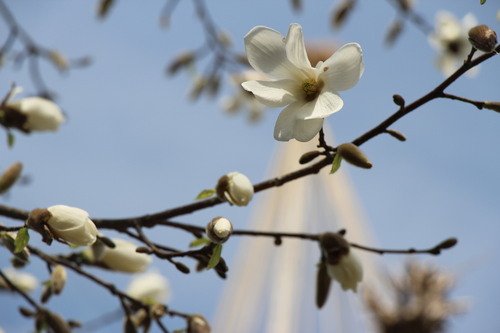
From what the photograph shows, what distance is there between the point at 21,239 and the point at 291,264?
2.47 meters

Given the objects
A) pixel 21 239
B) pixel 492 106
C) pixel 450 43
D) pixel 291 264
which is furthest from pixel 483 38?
pixel 291 264

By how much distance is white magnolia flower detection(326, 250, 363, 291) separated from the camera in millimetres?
528

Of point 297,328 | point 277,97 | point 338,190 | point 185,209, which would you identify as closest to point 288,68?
point 277,97

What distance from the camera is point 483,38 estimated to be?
0.41 m

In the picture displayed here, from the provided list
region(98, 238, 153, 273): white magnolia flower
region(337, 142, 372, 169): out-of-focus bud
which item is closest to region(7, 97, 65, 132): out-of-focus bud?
region(98, 238, 153, 273): white magnolia flower

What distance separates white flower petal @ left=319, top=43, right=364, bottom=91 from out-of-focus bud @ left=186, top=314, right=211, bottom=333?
0.84 ft

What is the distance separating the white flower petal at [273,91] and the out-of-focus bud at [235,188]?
76 mm

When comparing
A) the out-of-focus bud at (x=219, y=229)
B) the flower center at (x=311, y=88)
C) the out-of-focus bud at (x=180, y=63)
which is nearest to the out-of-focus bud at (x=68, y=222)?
the out-of-focus bud at (x=219, y=229)

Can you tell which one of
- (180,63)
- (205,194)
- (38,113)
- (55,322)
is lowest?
(55,322)

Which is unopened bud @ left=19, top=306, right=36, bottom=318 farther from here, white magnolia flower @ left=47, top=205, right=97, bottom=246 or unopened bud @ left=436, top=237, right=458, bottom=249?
unopened bud @ left=436, top=237, right=458, bottom=249

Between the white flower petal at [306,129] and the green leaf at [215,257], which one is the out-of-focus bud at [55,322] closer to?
the green leaf at [215,257]

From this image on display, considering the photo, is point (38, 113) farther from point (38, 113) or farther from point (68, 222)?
point (68, 222)

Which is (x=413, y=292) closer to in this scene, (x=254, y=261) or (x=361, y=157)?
(x=254, y=261)

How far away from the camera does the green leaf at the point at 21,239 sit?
437 millimetres
